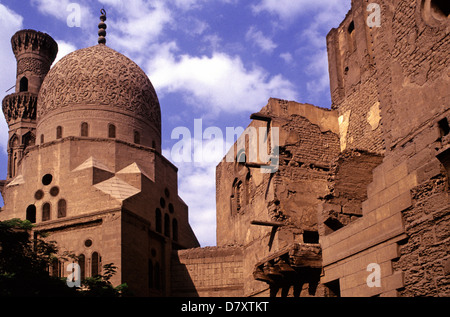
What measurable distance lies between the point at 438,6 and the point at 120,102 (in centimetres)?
1979

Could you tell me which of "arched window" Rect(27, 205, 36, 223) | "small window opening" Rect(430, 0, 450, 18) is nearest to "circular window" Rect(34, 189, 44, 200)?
"arched window" Rect(27, 205, 36, 223)

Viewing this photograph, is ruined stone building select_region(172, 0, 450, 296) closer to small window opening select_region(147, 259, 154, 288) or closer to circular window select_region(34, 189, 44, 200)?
small window opening select_region(147, 259, 154, 288)

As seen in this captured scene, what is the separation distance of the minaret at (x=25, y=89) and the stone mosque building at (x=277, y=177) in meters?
0.08

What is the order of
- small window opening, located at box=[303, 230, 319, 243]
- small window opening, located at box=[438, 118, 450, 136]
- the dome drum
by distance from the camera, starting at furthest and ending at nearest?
the dome drum < small window opening, located at box=[303, 230, 319, 243] < small window opening, located at box=[438, 118, 450, 136]

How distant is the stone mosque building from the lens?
12.5 m

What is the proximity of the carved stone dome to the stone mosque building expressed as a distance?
0.23ft

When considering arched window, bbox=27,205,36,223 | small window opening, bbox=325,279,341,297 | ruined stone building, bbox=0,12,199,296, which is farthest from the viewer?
arched window, bbox=27,205,36,223

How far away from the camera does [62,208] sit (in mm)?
26516

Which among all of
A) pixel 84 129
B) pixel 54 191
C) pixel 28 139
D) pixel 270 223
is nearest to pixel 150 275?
pixel 54 191

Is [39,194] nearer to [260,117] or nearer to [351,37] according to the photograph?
[260,117]

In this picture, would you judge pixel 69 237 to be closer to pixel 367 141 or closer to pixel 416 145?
pixel 367 141

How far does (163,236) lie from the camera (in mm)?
27047

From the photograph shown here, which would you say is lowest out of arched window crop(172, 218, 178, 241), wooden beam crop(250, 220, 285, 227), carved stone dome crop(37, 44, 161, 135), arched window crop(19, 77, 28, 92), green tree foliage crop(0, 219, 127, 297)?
green tree foliage crop(0, 219, 127, 297)
